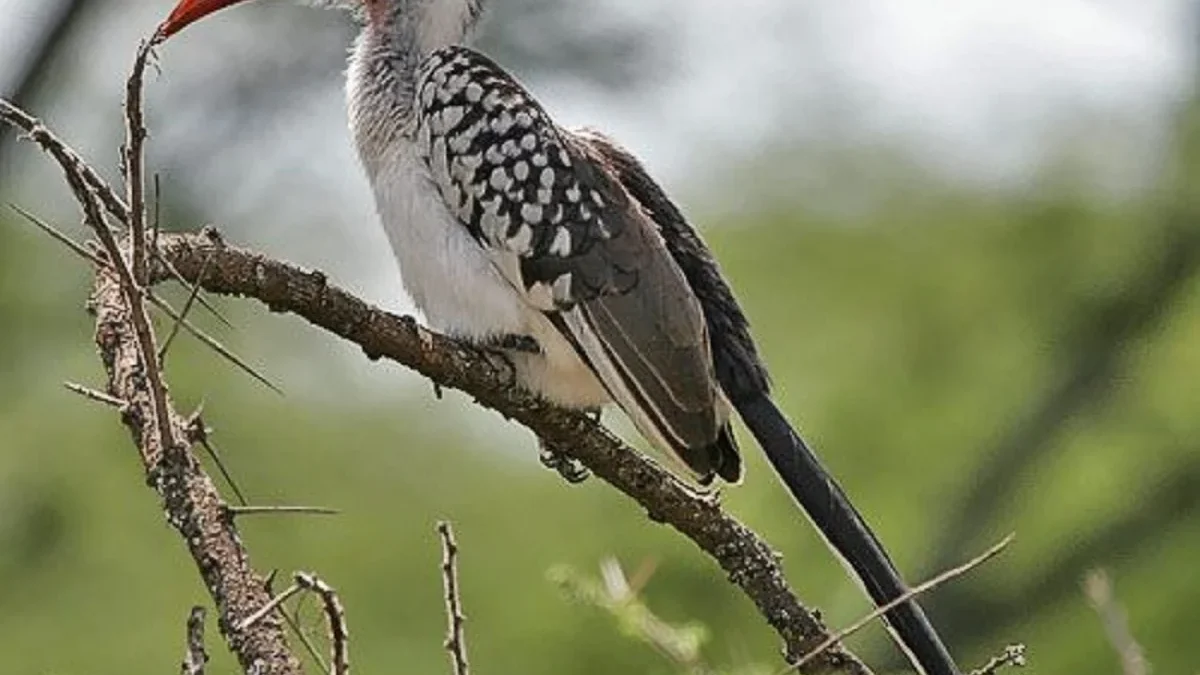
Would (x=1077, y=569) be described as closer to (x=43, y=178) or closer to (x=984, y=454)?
(x=984, y=454)

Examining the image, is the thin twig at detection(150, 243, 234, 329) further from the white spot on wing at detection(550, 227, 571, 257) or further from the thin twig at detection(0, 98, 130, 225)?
the white spot on wing at detection(550, 227, 571, 257)

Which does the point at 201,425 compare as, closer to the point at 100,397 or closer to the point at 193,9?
the point at 100,397

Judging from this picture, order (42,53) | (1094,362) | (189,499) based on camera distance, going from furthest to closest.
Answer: (1094,362) < (42,53) < (189,499)

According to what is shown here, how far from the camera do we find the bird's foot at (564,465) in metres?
3.48

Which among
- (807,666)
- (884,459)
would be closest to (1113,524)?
(884,459)

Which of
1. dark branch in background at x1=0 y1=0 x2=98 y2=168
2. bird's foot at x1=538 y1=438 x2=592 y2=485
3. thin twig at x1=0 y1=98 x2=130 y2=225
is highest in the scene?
dark branch in background at x1=0 y1=0 x2=98 y2=168

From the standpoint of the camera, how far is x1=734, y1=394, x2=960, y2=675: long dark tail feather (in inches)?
A: 128

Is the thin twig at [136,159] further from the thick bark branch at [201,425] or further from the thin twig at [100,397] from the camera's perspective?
the thin twig at [100,397]

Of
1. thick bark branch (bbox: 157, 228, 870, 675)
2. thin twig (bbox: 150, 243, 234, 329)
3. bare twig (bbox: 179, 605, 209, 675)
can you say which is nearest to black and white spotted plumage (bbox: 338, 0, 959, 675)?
thick bark branch (bbox: 157, 228, 870, 675)

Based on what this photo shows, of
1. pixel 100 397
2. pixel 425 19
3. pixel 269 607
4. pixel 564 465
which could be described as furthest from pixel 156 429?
pixel 425 19

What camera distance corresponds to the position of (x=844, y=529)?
11.5 ft

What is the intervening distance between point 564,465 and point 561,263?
358mm

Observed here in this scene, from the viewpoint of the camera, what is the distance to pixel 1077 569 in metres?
10.7

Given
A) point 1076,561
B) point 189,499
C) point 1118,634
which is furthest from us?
point 1076,561
